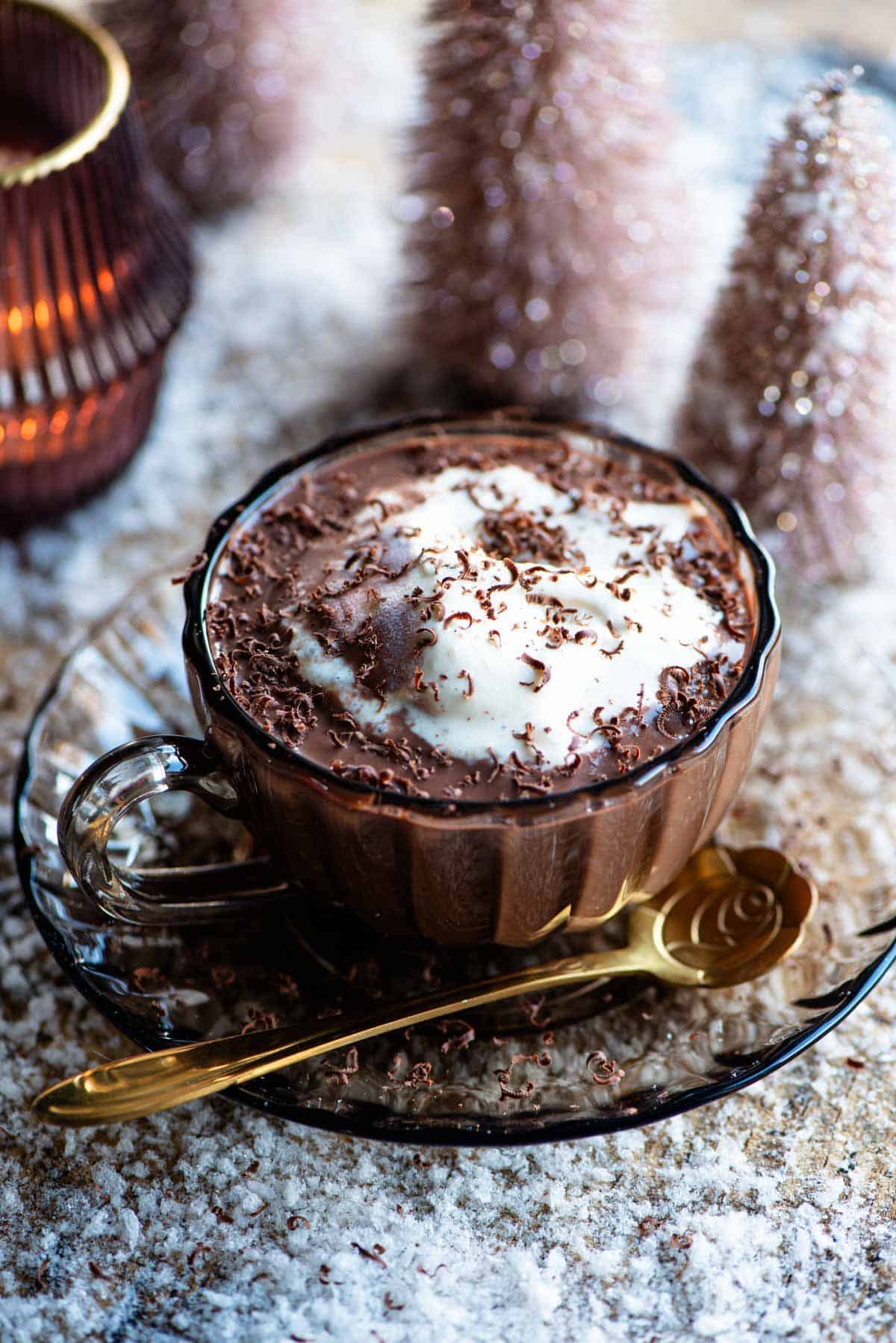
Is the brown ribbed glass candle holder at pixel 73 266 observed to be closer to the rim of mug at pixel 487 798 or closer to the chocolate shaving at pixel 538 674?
the rim of mug at pixel 487 798

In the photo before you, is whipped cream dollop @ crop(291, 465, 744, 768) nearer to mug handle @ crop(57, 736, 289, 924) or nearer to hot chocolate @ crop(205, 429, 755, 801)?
hot chocolate @ crop(205, 429, 755, 801)

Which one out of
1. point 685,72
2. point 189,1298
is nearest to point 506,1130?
point 189,1298

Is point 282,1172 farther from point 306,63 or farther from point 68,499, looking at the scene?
point 306,63

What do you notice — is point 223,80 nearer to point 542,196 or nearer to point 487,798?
point 542,196

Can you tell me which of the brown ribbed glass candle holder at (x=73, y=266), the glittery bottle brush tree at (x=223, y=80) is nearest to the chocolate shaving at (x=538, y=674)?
the brown ribbed glass candle holder at (x=73, y=266)

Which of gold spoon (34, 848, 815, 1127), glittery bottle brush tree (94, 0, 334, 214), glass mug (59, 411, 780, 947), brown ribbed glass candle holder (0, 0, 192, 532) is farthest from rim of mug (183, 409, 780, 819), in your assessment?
glittery bottle brush tree (94, 0, 334, 214)

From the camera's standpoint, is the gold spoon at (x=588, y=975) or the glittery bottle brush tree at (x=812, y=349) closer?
the gold spoon at (x=588, y=975)

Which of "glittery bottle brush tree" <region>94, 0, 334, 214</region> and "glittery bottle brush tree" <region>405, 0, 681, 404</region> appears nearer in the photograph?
"glittery bottle brush tree" <region>405, 0, 681, 404</region>
